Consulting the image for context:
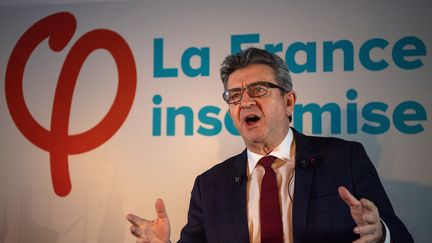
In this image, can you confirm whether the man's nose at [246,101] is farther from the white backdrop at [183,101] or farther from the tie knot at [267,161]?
the white backdrop at [183,101]

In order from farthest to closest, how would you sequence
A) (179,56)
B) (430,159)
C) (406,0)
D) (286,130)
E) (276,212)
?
(179,56) → (406,0) → (430,159) → (286,130) → (276,212)

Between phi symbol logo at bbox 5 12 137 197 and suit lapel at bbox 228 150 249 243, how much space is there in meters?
1.23

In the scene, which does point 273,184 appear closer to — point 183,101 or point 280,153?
point 280,153

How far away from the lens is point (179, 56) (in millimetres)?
3051

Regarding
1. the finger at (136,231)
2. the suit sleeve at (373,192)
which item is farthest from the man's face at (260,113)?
the finger at (136,231)

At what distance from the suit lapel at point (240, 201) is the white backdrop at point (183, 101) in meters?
0.61

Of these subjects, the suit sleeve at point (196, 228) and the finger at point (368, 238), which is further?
the suit sleeve at point (196, 228)

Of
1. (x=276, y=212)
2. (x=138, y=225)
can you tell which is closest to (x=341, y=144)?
(x=276, y=212)

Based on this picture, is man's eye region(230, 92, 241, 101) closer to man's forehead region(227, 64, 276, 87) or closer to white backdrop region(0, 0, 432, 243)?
man's forehead region(227, 64, 276, 87)

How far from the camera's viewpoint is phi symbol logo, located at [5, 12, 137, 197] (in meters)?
3.06

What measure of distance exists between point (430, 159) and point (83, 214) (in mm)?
2615

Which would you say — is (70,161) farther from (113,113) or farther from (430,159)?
(430,159)

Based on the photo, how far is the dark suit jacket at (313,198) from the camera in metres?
1.84

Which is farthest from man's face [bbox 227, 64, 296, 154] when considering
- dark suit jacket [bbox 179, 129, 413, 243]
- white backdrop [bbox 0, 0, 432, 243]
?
white backdrop [bbox 0, 0, 432, 243]
